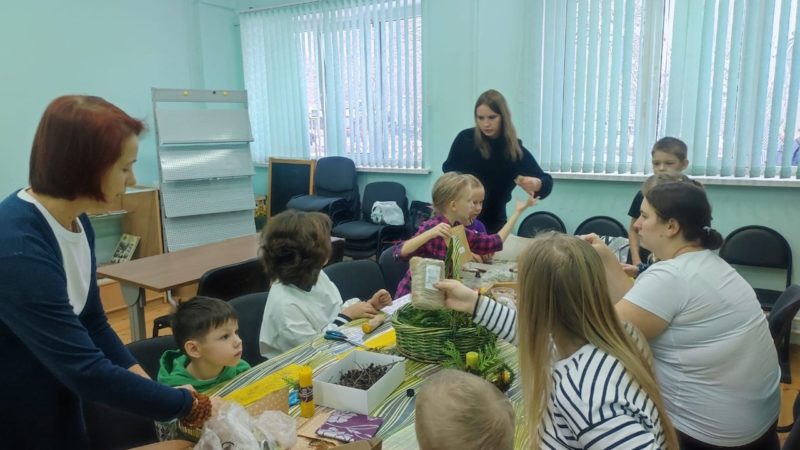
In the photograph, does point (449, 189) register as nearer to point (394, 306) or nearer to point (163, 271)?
point (394, 306)

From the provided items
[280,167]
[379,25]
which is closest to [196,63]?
[280,167]

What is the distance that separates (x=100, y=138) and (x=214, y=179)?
4038mm

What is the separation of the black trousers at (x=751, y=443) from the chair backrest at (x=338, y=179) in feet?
12.7

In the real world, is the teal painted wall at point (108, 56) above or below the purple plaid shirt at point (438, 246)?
above

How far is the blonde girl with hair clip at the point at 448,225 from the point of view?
7.88 ft

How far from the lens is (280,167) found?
223 inches

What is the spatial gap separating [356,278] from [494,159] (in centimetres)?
115

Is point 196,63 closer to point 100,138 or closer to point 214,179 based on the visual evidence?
point 214,179

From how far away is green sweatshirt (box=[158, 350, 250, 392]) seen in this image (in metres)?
1.51

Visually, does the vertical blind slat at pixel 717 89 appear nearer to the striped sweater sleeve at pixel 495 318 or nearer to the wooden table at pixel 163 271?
the wooden table at pixel 163 271

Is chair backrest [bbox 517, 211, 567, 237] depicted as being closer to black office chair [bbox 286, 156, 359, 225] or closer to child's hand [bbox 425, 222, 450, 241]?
black office chair [bbox 286, 156, 359, 225]

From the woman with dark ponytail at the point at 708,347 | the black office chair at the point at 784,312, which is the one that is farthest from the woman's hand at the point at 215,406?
the black office chair at the point at 784,312


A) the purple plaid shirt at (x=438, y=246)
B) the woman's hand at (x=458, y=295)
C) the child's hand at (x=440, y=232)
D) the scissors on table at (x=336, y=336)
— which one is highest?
the child's hand at (x=440, y=232)

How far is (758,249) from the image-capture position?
3586 mm
